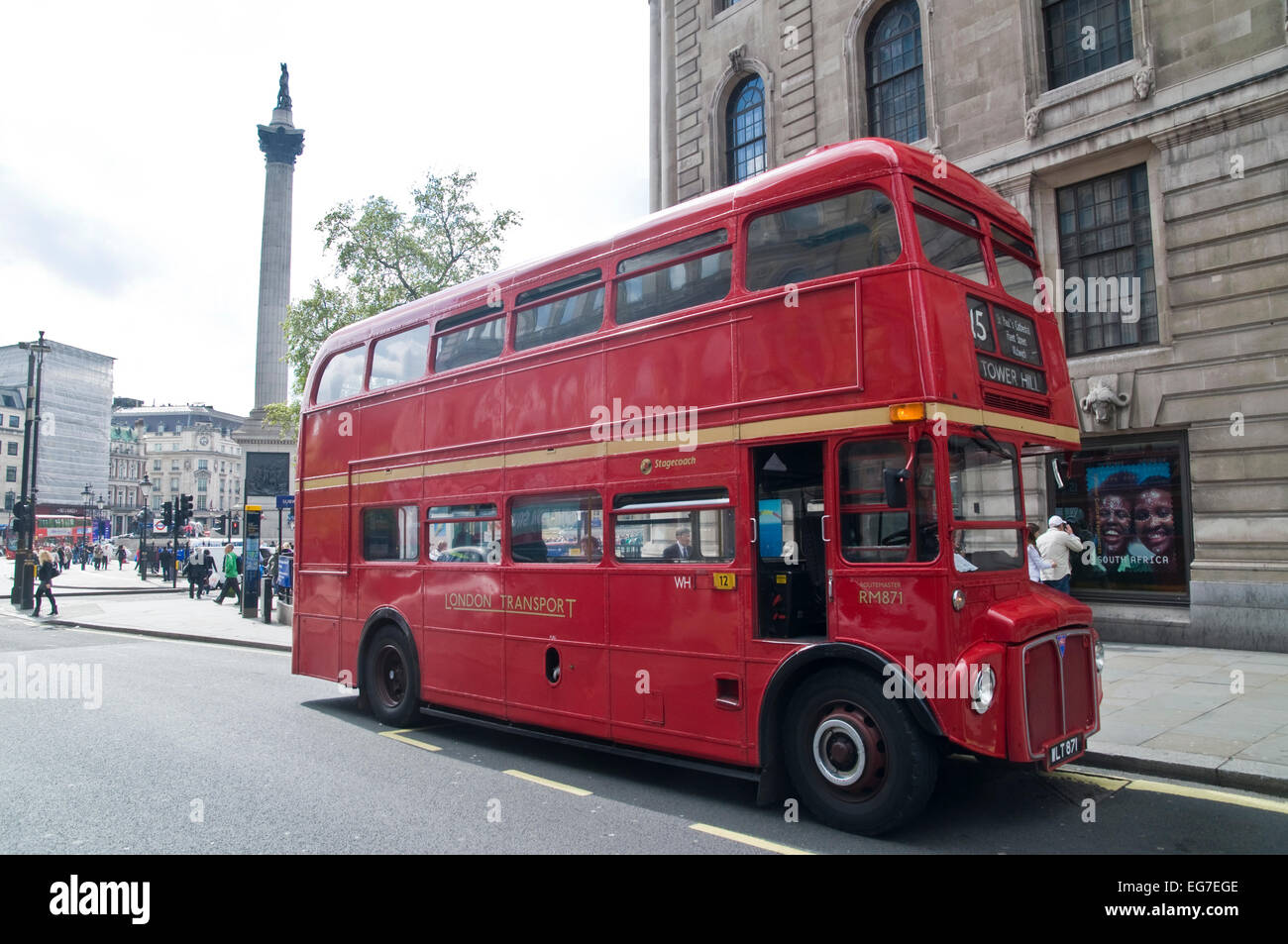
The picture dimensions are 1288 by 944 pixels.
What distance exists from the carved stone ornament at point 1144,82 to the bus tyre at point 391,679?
13.3 metres

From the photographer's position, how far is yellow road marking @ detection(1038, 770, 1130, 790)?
6.34m

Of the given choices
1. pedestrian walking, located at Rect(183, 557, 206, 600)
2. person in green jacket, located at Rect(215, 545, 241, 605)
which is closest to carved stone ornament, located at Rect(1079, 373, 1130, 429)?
person in green jacket, located at Rect(215, 545, 241, 605)

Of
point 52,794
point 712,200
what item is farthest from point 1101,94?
point 52,794

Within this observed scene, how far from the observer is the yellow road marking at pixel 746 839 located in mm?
5039

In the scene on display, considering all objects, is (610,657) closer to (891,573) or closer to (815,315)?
(891,573)

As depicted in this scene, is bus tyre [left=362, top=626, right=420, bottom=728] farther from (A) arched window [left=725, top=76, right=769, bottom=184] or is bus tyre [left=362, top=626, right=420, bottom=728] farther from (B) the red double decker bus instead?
(A) arched window [left=725, top=76, right=769, bottom=184]

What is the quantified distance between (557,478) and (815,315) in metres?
2.73

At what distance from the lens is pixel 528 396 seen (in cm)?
775

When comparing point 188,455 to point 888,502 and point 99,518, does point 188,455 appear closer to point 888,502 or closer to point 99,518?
point 99,518

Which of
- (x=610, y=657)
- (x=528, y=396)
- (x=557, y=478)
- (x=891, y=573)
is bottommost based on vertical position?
(x=610, y=657)

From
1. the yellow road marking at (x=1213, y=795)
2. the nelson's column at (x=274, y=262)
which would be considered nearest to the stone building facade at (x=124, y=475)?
the nelson's column at (x=274, y=262)

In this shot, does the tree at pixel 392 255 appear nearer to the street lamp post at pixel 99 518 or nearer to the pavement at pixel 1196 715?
the pavement at pixel 1196 715

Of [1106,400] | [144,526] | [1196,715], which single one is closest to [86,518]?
[144,526]

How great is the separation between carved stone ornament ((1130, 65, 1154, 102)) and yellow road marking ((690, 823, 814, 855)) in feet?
43.6
